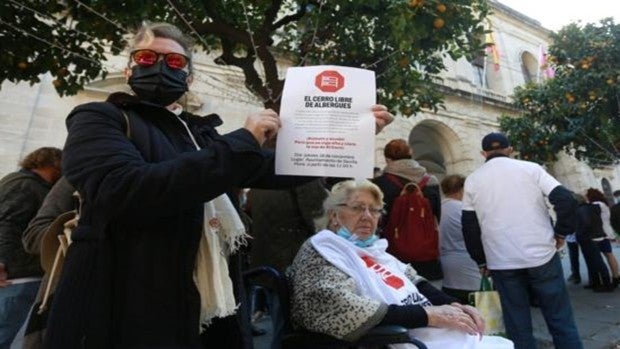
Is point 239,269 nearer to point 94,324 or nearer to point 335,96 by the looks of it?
point 94,324

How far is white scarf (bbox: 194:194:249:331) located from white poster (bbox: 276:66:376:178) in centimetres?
23

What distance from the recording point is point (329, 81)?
1.38 meters

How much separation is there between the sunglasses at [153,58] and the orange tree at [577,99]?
897 cm

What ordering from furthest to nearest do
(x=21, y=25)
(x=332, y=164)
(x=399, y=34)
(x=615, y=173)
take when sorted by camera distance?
(x=615, y=173), (x=21, y=25), (x=399, y=34), (x=332, y=164)

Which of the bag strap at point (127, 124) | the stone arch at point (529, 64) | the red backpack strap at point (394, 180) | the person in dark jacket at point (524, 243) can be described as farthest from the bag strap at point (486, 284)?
the stone arch at point (529, 64)

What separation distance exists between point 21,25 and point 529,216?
16.5ft

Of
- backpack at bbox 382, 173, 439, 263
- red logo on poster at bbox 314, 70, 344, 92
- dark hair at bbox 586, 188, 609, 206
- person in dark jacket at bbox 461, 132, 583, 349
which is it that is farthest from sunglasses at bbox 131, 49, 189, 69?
dark hair at bbox 586, 188, 609, 206

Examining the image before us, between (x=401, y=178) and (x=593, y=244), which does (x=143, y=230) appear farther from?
(x=593, y=244)

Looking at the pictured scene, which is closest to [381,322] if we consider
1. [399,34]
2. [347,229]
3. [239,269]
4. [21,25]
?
[347,229]

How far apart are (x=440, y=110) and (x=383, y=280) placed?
1374 centimetres

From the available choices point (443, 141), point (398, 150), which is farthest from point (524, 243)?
point (443, 141)

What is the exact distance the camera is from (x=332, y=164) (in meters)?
1.31

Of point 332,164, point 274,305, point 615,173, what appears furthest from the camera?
point 615,173

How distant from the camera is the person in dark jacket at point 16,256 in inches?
111
